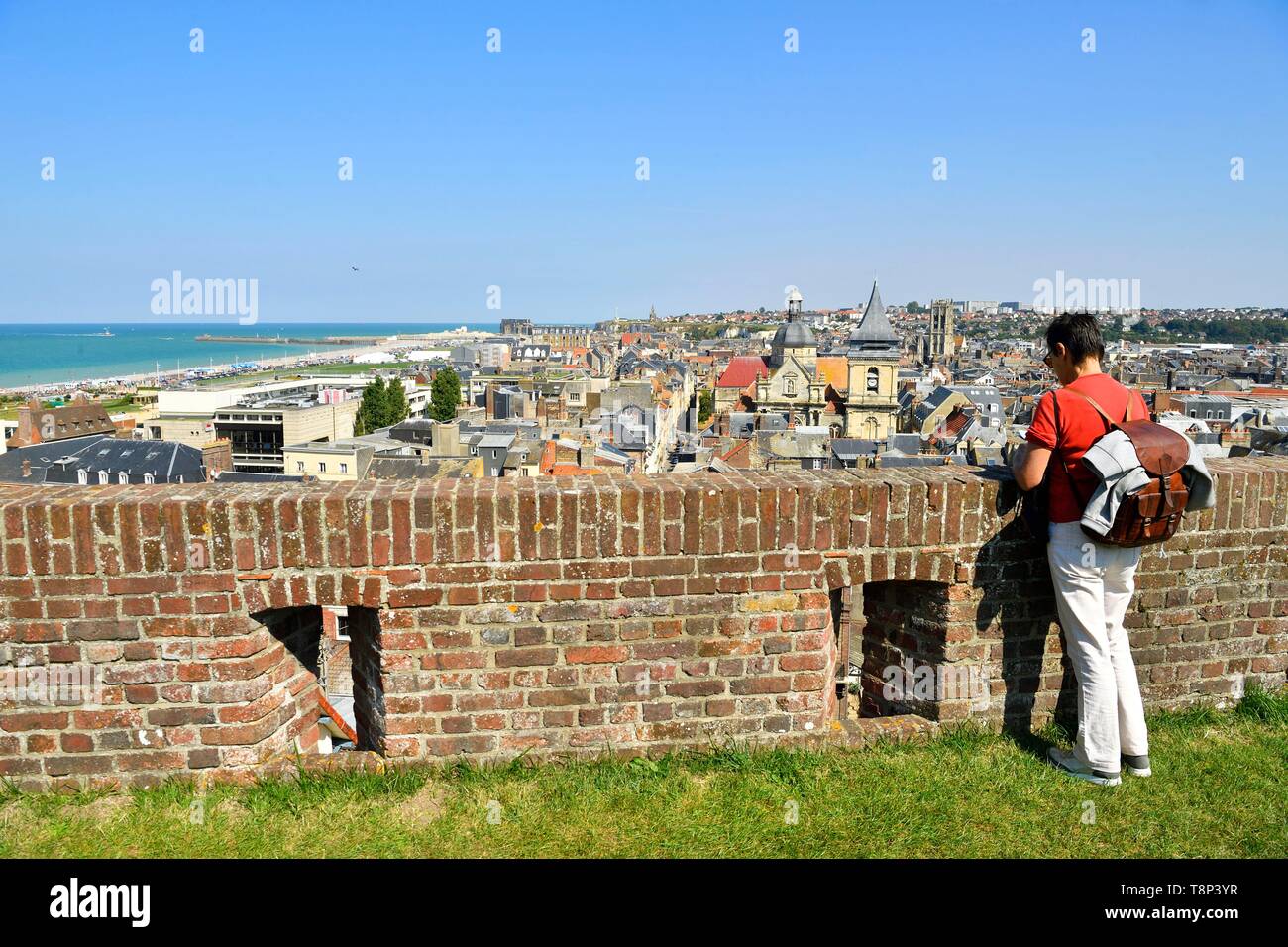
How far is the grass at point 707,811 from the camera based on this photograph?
319 centimetres

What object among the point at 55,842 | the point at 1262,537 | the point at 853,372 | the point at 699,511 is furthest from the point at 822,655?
the point at 853,372

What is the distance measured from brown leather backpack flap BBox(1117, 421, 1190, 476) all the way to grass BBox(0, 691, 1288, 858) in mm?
1319

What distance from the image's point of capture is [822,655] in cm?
386

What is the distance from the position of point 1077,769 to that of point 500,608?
2.51 m

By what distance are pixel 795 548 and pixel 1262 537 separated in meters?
2.46

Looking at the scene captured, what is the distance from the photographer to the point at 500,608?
11.8ft

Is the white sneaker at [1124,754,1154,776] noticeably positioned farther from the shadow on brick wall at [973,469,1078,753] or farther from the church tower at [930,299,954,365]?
the church tower at [930,299,954,365]

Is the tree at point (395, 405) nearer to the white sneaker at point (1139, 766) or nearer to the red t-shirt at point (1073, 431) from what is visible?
the red t-shirt at point (1073, 431)

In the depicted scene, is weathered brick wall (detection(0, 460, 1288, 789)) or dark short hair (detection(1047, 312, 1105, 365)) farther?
dark short hair (detection(1047, 312, 1105, 365))

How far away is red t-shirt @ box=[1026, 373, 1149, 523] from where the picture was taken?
11.6 feet

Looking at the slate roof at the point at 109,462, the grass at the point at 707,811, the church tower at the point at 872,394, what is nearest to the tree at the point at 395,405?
the church tower at the point at 872,394

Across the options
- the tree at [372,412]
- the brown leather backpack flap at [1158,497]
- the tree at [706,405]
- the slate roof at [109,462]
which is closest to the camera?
the brown leather backpack flap at [1158,497]

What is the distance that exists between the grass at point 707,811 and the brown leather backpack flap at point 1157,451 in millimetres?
1319

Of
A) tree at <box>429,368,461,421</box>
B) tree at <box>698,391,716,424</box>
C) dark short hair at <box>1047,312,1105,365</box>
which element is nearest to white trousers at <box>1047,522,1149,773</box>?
dark short hair at <box>1047,312,1105,365</box>
